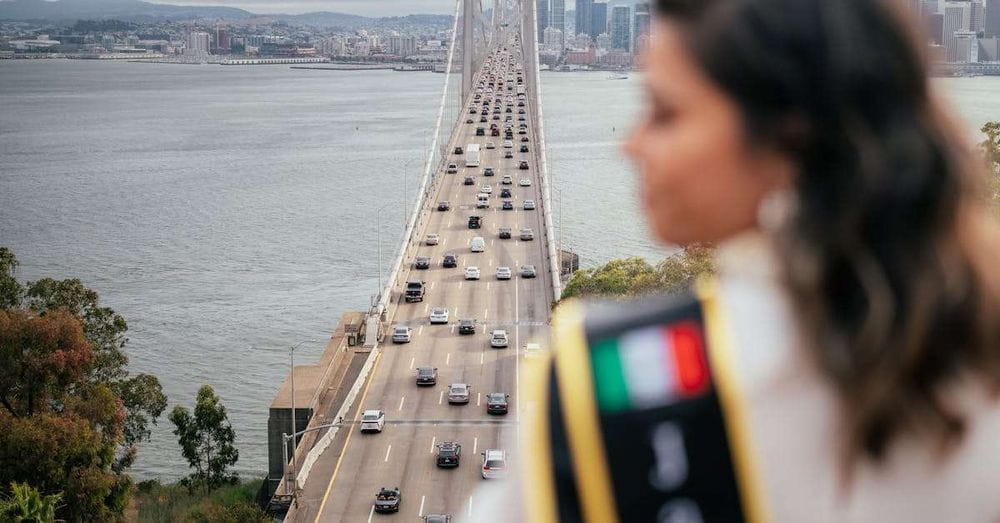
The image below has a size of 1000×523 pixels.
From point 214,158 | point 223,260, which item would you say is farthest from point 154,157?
point 223,260

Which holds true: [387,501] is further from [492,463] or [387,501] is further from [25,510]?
[25,510]

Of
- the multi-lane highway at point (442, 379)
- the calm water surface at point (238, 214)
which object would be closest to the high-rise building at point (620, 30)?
the calm water surface at point (238, 214)

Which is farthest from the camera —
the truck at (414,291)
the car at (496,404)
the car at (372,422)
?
the truck at (414,291)

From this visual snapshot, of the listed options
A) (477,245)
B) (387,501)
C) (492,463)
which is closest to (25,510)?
(387,501)

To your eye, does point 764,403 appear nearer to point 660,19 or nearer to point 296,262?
point 660,19

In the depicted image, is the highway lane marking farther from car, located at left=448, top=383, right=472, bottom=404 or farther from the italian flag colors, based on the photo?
the italian flag colors

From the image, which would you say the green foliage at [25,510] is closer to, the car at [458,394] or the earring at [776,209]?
the car at [458,394]
